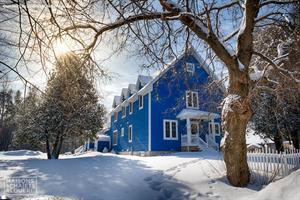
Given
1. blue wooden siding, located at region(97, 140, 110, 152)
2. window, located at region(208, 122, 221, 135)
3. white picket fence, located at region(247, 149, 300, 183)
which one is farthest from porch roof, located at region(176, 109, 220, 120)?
blue wooden siding, located at region(97, 140, 110, 152)

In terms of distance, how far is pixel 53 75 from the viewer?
4.20 meters

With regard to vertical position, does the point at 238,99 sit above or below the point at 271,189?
above

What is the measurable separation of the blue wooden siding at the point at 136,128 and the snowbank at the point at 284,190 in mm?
15498

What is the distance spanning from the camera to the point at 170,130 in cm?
2073

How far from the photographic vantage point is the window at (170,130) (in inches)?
808

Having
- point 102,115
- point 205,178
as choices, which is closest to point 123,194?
point 205,178

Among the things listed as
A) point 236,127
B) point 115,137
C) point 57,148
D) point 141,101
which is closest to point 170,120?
point 141,101

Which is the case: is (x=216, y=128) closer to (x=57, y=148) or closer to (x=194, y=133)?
(x=194, y=133)

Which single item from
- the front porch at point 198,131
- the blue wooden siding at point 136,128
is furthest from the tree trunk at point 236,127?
the blue wooden siding at point 136,128

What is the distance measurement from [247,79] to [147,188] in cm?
470

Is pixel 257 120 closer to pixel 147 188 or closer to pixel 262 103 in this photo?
pixel 262 103

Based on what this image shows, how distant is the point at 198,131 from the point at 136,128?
569 cm

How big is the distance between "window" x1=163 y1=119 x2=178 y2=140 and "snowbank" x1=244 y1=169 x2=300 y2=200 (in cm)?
1520

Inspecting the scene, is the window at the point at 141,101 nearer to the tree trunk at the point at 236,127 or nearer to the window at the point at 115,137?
the window at the point at 115,137
